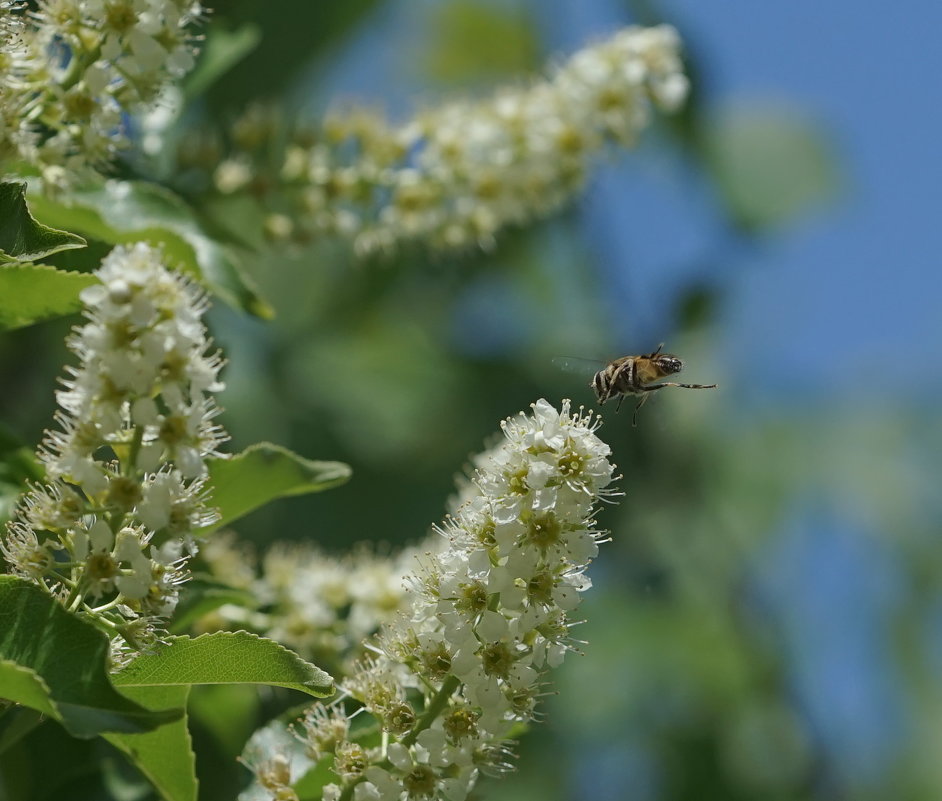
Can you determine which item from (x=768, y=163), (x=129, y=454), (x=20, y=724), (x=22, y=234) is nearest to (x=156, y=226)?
(x=22, y=234)

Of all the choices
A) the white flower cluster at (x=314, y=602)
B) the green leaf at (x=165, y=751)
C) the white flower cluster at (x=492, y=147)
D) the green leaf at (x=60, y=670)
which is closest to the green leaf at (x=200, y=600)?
the white flower cluster at (x=314, y=602)

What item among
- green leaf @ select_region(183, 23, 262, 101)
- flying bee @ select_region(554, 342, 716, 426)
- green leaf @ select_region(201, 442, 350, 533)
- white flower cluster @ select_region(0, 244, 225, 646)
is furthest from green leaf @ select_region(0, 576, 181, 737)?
green leaf @ select_region(183, 23, 262, 101)

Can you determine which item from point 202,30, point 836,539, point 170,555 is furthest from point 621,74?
point 836,539

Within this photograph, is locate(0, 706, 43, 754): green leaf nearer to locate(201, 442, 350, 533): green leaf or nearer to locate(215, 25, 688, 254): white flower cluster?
locate(201, 442, 350, 533): green leaf

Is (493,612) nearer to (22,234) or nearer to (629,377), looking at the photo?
(22,234)

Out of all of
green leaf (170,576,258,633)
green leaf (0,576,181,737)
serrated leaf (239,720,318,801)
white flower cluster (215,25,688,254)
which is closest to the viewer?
green leaf (0,576,181,737)

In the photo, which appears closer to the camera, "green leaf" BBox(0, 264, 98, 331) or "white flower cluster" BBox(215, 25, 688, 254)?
"green leaf" BBox(0, 264, 98, 331)
